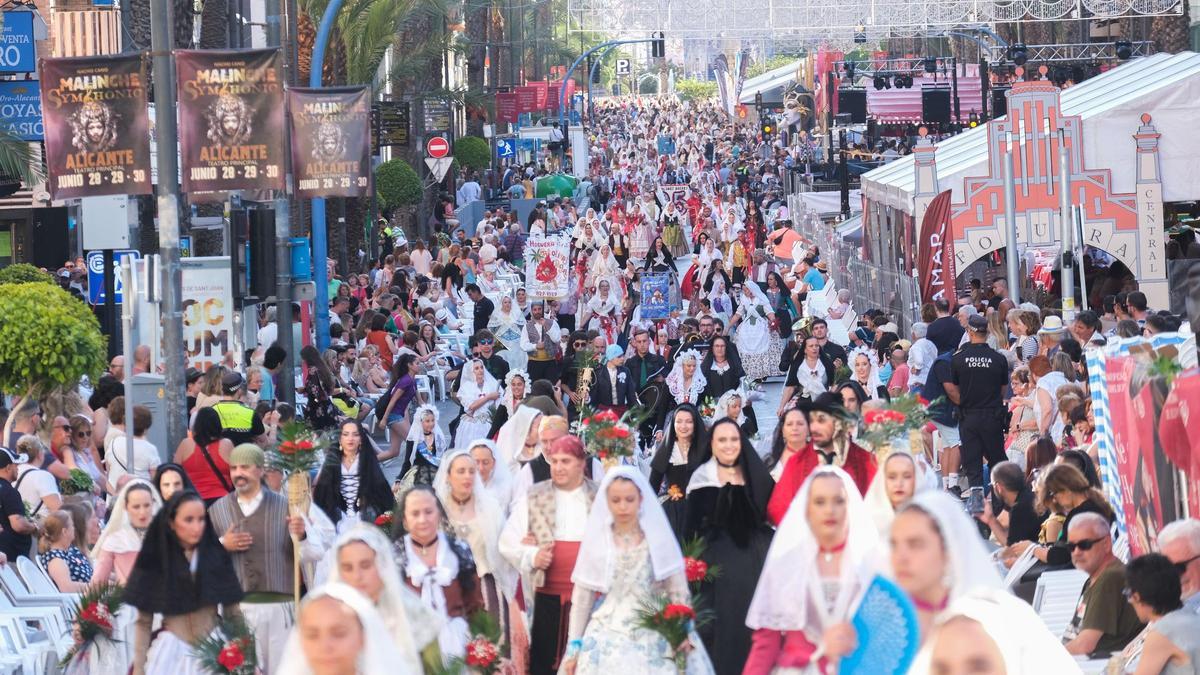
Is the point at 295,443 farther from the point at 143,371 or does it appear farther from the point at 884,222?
the point at 884,222

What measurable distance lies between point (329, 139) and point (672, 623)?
11557 millimetres

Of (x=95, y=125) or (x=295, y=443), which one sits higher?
(x=95, y=125)

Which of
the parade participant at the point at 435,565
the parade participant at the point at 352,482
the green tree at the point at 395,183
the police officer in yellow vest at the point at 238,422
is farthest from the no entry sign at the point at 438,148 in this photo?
the parade participant at the point at 435,565

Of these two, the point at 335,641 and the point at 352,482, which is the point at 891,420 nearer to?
the point at 352,482

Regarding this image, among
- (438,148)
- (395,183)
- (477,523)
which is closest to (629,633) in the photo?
(477,523)

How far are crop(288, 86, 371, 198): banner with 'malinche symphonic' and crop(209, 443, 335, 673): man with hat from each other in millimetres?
8949

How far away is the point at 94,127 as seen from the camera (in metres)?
15.6

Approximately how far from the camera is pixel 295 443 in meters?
11.3

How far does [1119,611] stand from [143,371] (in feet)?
35.5

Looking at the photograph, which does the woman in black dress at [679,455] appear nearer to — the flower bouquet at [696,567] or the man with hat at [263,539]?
the flower bouquet at [696,567]

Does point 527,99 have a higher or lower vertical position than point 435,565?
higher

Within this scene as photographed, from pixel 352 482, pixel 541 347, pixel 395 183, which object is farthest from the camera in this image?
pixel 395 183

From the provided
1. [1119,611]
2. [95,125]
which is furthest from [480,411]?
[1119,611]

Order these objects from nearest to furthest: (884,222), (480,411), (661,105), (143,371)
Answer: (143,371)
(480,411)
(884,222)
(661,105)
